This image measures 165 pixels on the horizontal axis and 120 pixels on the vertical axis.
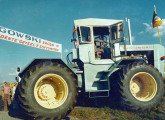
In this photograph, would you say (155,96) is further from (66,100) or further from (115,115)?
(66,100)

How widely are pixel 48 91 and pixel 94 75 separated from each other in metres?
1.47

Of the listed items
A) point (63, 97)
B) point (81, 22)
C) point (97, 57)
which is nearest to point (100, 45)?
point (97, 57)

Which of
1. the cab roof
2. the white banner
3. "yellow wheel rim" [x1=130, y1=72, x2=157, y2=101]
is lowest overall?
"yellow wheel rim" [x1=130, y1=72, x2=157, y2=101]

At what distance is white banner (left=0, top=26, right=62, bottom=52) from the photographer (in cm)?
426

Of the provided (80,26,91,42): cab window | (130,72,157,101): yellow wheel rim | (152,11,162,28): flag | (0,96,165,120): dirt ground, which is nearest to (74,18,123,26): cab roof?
(80,26,91,42): cab window

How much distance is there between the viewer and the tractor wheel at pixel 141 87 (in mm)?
4445

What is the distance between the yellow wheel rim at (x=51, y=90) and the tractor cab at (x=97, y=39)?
45.2 inches

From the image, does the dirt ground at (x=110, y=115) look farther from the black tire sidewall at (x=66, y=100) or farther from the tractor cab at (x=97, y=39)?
the tractor cab at (x=97, y=39)

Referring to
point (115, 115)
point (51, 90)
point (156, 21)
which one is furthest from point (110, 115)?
point (156, 21)

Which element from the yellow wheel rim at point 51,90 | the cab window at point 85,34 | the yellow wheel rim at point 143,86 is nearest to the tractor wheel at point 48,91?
the yellow wheel rim at point 51,90

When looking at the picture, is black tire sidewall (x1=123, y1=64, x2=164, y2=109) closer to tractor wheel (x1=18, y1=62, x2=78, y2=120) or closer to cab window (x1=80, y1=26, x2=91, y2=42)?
tractor wheel (x1=18, y1=62, x2=78, y2=120)

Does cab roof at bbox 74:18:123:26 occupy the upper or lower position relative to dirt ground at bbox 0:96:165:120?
upper

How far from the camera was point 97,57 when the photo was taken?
→ 536 centimetres

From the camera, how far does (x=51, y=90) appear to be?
14.4 feet
